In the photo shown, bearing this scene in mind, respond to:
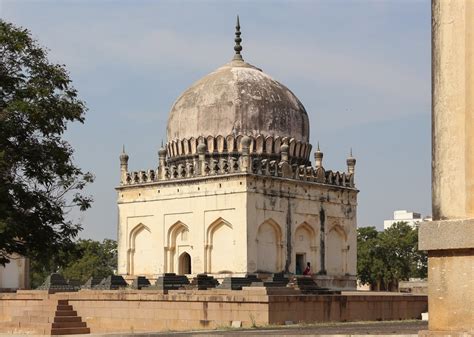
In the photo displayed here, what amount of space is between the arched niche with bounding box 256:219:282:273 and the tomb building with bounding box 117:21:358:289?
3cm

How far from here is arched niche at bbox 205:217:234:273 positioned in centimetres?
2867

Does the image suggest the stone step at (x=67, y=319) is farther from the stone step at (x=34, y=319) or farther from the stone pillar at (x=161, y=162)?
the stone pillar at (x=161, y=162)

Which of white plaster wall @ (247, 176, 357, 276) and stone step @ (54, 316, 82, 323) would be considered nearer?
stone step @ (54, 316, 82, 323)

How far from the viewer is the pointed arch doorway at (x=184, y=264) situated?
30.0 m

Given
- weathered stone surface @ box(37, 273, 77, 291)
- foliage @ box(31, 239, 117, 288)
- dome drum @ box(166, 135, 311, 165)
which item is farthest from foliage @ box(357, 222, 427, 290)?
weathered stone surface @ box(37, 273, 77, 291)

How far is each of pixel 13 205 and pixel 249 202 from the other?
18.0 meters

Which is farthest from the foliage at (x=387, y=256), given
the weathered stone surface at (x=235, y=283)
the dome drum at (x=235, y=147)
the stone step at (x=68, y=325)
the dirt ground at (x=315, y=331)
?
the dirt ground at (x=315, y=331)

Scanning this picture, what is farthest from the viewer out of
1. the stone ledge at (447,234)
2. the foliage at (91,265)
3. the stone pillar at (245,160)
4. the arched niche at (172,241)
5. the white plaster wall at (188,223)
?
the foliage at (91,265)

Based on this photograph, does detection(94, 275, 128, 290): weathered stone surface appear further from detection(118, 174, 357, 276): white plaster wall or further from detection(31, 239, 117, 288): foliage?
detection(31, 239, 117, 288): foliage

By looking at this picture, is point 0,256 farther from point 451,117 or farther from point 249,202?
point 249,202

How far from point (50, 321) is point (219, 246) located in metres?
9.84

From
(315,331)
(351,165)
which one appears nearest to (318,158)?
(351,165)

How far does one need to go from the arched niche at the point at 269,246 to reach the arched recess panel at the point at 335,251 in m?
2.60

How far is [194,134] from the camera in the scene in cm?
3084
